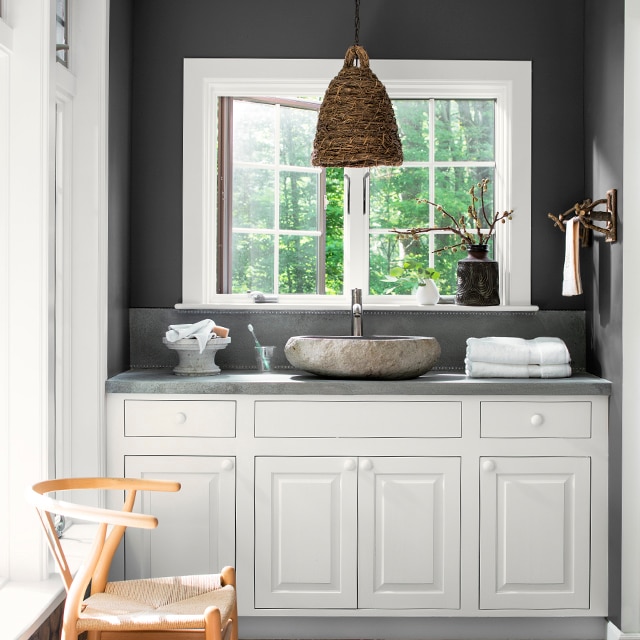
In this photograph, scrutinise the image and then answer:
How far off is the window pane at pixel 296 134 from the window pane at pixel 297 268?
36cm

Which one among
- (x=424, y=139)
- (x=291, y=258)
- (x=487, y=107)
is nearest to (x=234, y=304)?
(x=291, y=258)

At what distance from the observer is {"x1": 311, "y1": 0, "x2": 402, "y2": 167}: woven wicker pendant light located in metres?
3.15

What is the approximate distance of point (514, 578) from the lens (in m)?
3.09

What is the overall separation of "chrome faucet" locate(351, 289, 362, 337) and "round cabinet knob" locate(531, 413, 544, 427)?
0.76 metres

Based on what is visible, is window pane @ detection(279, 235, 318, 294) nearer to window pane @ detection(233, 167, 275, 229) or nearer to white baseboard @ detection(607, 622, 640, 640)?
window pane @ detection(233, 167, 275, 229)

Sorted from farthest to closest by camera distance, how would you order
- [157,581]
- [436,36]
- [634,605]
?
[436,36] → [634,605] → [157,581]

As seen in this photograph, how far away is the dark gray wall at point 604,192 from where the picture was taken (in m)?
3.05

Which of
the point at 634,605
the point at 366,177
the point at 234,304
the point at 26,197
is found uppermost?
the point at 366,177

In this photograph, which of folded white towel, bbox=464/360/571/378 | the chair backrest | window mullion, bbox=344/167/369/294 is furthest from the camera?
window mullion, bbox=344/167/369/294

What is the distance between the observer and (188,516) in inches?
120

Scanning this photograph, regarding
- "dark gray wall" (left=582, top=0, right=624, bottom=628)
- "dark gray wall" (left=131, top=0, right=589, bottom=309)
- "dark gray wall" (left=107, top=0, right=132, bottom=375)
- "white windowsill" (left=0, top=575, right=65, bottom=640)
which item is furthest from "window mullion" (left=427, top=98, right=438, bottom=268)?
"white windowsill" (left=0, top=575, right=65, bottom=640)

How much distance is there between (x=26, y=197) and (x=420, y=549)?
1815 mm

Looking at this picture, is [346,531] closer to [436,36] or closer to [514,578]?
[514,578]

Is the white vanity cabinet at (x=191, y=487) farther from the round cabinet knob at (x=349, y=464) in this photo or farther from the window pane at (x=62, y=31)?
the window pane at (x=62, y=31)
